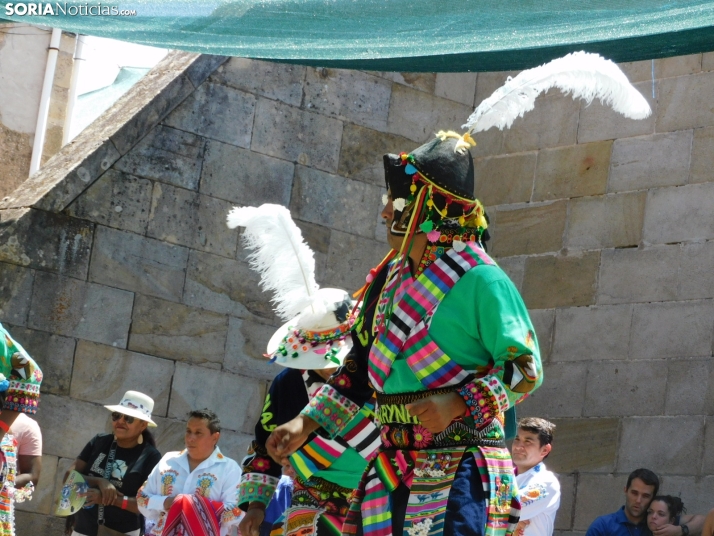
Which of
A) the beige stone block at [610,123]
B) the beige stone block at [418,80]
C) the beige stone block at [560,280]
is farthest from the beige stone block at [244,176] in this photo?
the beige stone block at [610,123]

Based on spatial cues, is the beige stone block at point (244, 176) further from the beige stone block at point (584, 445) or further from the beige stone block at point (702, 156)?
the beige stone block at point (702, 156)

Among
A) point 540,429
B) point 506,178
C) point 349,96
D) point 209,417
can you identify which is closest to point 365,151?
point 349,96

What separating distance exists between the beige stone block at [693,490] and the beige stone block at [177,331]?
291 centimetres

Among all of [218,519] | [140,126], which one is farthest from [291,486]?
[140,126]

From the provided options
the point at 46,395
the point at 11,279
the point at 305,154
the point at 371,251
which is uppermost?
the point at 305,154

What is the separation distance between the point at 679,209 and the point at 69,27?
3.82 metres

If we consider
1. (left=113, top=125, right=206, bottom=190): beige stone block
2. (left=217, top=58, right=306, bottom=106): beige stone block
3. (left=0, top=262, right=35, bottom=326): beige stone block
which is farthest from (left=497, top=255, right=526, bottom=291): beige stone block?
(left=0, top=262, right=35, bottom=326): beige stone block

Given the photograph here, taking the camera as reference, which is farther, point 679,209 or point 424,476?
point 679,209

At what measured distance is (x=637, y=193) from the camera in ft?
26.0

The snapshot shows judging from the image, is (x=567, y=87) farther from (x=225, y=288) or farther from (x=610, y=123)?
(x=225, y=288)

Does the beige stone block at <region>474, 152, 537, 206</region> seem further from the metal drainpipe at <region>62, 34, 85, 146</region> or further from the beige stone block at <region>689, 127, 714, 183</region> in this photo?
the metal drainpipe at <region>62, 34, 85, 146</region>

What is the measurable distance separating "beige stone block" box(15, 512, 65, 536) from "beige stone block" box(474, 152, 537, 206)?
3.57 meters

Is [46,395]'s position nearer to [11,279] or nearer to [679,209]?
[11,279]

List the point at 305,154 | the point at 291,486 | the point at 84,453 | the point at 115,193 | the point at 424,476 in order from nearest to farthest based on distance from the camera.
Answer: the point at 424,476 → the point at 291,486 → the point at 84,453 → the point at 115,193 → the point at 305,154
